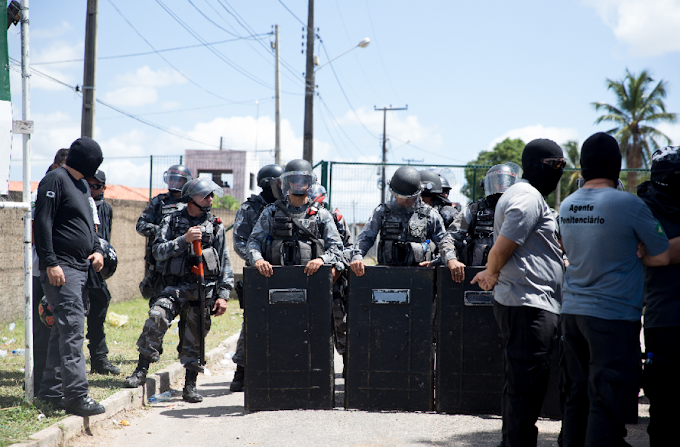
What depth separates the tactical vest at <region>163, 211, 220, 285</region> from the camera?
552cm

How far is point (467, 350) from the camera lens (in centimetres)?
479

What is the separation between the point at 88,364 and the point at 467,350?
13.5 feet

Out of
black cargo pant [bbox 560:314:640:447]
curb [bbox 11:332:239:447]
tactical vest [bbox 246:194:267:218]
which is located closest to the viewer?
black cargo pant [bbox 560:314:640:447]

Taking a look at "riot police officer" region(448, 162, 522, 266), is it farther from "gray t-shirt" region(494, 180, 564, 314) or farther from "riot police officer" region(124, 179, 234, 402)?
"riot police officer" region(124, 179, 234, 402)

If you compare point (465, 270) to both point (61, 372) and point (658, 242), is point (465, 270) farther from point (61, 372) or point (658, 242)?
point (61, 372)

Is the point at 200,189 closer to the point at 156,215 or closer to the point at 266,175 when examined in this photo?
the point at 266,175

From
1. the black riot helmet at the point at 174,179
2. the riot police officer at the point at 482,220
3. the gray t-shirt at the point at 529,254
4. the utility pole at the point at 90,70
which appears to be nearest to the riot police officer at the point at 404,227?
the riot police officer at the point at 482,220

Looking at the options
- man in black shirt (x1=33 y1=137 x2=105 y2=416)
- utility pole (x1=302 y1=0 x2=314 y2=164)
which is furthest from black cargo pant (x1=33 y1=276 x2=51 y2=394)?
utility pole (x1=302 y1=0 x2=314 y2=164)

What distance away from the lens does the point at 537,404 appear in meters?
3.49

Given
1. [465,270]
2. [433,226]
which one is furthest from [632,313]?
[433,226]

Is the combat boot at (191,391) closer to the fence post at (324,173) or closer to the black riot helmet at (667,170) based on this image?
the black riot helmet at (667,170)

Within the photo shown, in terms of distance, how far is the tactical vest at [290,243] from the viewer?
521cm

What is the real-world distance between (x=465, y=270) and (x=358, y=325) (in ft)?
3.29

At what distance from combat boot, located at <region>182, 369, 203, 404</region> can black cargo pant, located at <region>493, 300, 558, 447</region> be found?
10.1 feet
